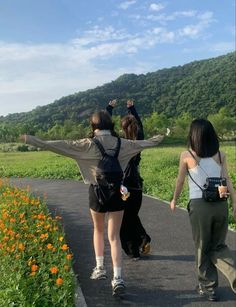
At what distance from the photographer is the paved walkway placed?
432cm

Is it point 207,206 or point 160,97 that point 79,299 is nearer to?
point 207,206

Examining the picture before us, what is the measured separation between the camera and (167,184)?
492 inches

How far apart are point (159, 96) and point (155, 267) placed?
82605 millimetres

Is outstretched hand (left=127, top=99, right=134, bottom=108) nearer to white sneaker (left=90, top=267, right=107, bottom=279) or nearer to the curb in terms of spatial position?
white sneaker (left=90, top=267, right=107, bottom=279)

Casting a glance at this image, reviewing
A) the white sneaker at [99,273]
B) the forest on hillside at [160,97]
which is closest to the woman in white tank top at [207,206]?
the white sneaker at [99,273]

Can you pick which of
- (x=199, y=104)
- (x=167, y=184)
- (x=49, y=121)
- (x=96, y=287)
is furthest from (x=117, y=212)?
(x=199, y=104)

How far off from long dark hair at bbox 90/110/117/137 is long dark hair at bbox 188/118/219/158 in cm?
84

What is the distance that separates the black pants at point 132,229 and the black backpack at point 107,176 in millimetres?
1190

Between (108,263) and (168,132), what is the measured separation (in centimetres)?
181

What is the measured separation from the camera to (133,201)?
5.54 metres

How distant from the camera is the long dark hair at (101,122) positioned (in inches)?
177

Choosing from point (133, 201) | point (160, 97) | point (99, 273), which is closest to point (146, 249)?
point (133, 201)

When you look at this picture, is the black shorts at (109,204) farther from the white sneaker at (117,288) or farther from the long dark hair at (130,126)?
the long dark hair at (130,126)

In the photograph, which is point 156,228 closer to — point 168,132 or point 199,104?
point 168,132
